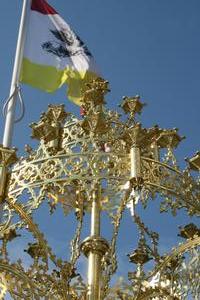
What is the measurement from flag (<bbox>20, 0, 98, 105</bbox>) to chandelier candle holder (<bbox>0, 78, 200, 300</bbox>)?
4.70 feet

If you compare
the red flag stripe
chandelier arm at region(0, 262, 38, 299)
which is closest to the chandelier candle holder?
chandelier arm at region(0, 262, 38, 299)

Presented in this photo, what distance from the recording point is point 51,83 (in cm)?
1331

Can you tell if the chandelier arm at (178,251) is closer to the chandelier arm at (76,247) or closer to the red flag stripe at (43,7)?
the chandelier arm at (76,247)

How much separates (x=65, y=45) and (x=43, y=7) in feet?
4.13

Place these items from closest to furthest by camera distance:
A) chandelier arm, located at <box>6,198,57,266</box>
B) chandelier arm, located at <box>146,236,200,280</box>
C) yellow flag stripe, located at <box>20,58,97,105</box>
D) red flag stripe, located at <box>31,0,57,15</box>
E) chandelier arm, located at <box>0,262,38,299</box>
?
chandelier arm, located at <box>0,262,38,299</box> → chandelier arm, located at <box>6,198,57,266</box> → chandelier arm, located at <box>146,236,200,280</box> → yellow flag stripe, located at <box>20,58,97,105</box> → red flag stripe, located at <box>31,0,57,15</box>

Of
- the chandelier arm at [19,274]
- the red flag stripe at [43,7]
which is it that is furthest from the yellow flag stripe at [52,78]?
the chandelier arm at [19,274]

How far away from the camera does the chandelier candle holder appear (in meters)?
9.42

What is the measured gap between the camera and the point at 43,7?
14.8 metres

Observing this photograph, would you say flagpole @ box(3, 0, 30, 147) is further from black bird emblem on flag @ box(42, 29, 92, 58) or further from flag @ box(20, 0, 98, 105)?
black bird emblem on flag @ box(42, 29, 92, 58)

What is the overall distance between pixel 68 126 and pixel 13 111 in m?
1.10

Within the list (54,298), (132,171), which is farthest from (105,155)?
(54,298)

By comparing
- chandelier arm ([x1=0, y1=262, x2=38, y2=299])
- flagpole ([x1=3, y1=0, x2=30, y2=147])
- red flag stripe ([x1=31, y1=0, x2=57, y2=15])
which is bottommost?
chandelier arm ([x1=0, y1=262, x2=38, y2=299])

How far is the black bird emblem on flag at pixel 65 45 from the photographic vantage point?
1390 cm

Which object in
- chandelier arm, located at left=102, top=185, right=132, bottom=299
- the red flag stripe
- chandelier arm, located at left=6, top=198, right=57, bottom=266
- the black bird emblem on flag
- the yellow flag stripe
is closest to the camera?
chandelier arm, located at left=102, top=185, right=132, bottom=299
